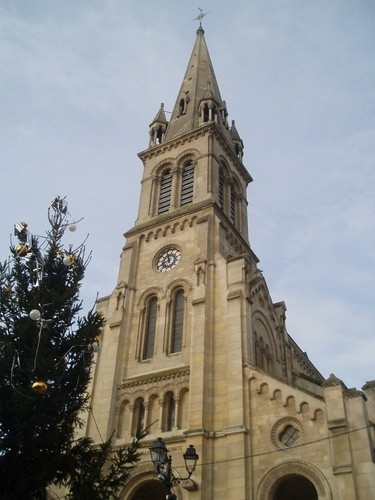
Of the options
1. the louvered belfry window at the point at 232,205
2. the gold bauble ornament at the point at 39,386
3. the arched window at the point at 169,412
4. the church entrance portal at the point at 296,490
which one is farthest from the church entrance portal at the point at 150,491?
the louvered belfry window at the point at 232,205

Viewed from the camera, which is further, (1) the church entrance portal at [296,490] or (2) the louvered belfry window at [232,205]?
(2) the louvered belfry window at [232,205]

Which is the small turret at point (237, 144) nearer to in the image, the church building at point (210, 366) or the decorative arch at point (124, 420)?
the church building at point (210, 366)

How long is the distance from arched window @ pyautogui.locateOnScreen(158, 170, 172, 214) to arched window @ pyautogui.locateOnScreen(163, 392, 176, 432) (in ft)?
40.9

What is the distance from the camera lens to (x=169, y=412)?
22203 mm

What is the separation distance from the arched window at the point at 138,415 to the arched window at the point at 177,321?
2.80m

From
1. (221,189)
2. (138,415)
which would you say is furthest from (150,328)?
(221,189)

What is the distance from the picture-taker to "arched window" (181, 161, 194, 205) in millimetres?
31109

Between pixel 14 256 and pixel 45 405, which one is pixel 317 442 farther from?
pixel 14 256

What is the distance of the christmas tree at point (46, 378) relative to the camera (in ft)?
40.4

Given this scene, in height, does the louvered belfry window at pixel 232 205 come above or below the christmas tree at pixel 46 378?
above

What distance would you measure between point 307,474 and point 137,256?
15111 millimetres

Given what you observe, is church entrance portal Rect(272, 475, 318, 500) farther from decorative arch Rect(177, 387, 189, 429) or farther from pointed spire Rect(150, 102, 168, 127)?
pointed spire Rect(150, 102, 168, 127)

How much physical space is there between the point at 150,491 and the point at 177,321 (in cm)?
764

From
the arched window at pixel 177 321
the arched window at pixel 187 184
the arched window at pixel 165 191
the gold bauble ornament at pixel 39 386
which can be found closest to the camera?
the gold bauble ornament at pixel 39 386
